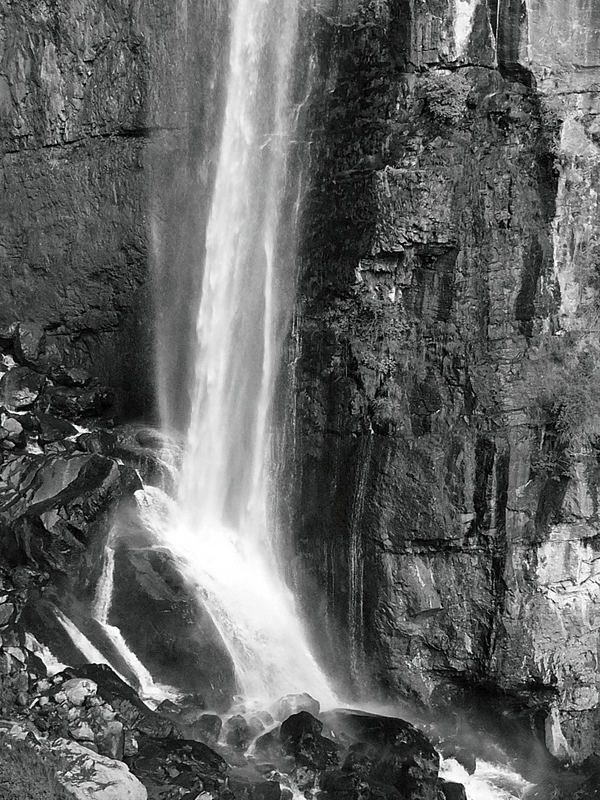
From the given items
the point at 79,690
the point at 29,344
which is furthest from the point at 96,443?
the point at 79,690

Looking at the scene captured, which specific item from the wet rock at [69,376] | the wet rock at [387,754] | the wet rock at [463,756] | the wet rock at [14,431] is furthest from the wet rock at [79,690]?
the wet rock at [69,376]

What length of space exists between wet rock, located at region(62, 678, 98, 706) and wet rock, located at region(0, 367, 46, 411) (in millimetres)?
8791

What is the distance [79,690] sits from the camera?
15898 millimetres

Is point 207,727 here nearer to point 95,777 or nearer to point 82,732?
point 82,732

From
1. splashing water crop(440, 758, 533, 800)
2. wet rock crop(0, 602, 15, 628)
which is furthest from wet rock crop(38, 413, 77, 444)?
splashing water crop(440, 758, 533, 800)

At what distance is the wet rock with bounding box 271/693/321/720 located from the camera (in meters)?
17.0

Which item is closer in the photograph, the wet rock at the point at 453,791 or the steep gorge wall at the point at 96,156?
the wet rock at the point at 453,791

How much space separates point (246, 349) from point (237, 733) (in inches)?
306

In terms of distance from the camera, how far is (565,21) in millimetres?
16922

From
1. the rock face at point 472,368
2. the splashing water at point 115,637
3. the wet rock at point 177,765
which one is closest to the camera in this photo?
the wet rock at point 177,765

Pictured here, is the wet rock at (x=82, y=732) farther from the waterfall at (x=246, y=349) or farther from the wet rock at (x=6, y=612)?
the waterfall at (x=246, y=349)

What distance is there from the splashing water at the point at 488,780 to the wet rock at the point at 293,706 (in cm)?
226

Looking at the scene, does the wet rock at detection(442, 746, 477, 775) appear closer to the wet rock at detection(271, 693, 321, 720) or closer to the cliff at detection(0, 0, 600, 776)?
the cliff at detection(0, 0, 600, 776)

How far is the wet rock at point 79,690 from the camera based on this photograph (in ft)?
51.8
